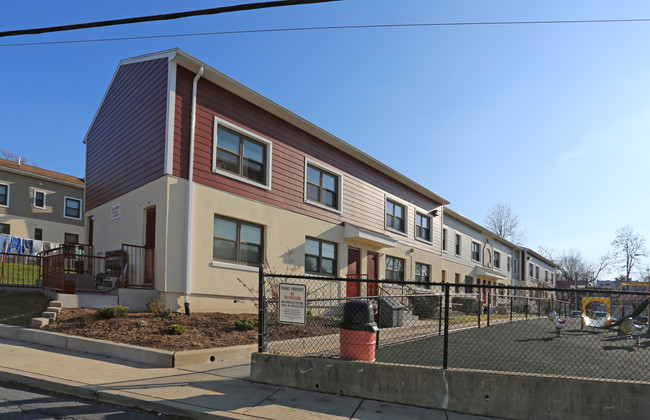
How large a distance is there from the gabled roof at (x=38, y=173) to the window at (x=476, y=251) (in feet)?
92.1

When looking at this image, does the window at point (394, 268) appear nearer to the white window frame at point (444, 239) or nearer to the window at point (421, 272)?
the window at point (421, 272)

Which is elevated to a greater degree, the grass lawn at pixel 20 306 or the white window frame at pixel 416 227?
the white window frame at pixel 416 227

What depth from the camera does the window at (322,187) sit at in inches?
636

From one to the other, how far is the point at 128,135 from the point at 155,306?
6.12 m

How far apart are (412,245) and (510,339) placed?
1171 centimetres

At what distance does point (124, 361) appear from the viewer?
7449 mm

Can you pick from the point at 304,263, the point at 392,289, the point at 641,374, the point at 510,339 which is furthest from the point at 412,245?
the point at 641,374

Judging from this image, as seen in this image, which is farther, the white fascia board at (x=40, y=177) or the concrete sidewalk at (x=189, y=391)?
the white fascia board at (x=40, y=177)

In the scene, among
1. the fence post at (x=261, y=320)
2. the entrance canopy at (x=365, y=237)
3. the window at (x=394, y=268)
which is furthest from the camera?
the window at (x=394, y=268)

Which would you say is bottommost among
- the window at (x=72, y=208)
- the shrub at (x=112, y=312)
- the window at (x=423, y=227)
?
the shrub at (x=112, y=312)

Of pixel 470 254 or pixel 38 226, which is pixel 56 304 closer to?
pixel 38 226

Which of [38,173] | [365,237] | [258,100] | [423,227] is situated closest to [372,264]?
[365,237]

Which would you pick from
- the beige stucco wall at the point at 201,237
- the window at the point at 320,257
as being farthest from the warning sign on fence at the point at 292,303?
the window at the point at 320,257

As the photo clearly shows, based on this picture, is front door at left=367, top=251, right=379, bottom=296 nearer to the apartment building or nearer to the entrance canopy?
the apartment building
